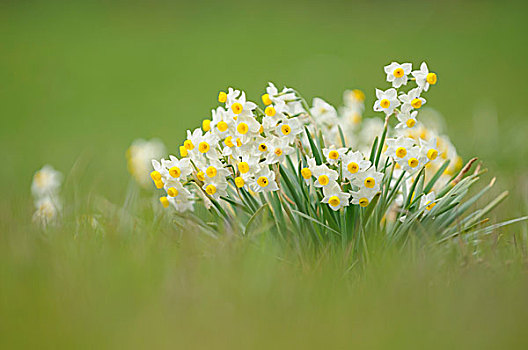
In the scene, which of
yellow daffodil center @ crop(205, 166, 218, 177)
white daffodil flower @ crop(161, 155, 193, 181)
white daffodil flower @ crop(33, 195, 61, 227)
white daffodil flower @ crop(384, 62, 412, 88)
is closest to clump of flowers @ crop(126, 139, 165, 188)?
white daffodil flower @ crop(33, 195, 61, 227)

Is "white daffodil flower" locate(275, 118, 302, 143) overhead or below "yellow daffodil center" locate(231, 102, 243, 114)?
below

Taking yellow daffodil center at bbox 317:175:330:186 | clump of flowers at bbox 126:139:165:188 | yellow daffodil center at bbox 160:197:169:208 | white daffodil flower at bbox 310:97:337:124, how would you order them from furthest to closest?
clump of flowers at bbox 126:139:165:188 → white daffodil flower at bbox 310:97:337:124 → yellow daffodil center at bbox 160:197:169:208 → yellow daffodil center at bbox 317:175:330:186

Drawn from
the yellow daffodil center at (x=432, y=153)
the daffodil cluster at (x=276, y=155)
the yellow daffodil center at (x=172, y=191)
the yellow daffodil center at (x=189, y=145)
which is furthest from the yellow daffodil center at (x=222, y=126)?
the yellow daffodil center at (x=432, y=153)

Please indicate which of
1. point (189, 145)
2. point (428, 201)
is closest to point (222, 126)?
point (189, 145)

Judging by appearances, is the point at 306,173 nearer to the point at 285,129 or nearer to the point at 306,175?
the point at 306,175

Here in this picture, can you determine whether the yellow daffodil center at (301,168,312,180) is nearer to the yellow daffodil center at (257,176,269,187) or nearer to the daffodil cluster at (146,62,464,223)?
the daffodil cluster at (146,62,464,223)

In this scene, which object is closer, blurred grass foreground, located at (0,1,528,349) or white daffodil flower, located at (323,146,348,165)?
blurred grass foreground, located at (0,1,528,349)

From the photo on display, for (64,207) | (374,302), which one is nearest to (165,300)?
(374,302)
